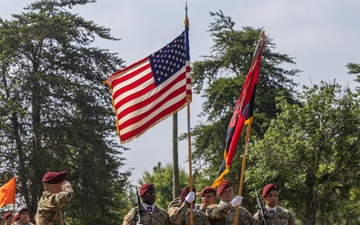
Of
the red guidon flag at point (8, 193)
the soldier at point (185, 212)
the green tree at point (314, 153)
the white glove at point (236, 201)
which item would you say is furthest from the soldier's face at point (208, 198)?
the green tree at point (314, 153)

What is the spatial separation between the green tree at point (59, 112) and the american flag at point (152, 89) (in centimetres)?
2617

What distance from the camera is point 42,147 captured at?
41938 millimetres

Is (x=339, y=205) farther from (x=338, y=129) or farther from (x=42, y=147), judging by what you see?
(x=42, y=147)

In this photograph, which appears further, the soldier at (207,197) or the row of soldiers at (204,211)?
the soldier at (207,197)

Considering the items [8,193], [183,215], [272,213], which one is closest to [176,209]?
[183,215]

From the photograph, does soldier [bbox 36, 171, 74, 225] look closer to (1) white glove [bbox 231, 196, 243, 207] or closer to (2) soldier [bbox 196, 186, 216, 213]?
(1) white glove [bbox 231, 196, 243, 207]

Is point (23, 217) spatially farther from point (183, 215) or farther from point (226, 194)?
point (183, 215)

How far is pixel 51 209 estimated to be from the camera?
1254cm

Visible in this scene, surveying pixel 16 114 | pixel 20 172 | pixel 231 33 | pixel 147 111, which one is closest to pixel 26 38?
pixel 16 114

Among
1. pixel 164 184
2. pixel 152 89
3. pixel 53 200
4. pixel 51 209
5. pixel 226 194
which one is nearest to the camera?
pixel 53 200

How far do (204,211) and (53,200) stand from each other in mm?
3189

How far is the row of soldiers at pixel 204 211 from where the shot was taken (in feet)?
44.4

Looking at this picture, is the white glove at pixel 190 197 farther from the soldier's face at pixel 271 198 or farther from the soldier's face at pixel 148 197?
the soldier's face at pixel 271 198

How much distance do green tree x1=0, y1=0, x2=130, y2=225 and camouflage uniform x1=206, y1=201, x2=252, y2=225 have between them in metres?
25.9
